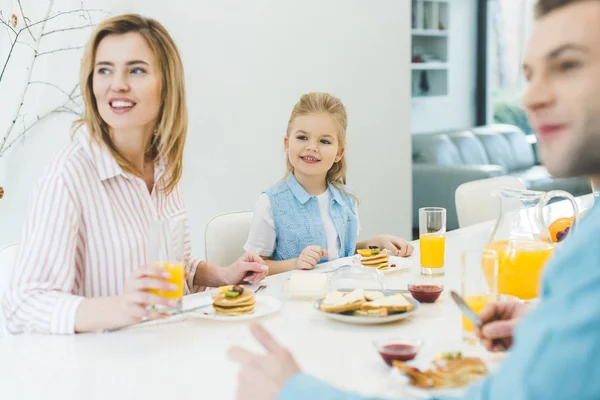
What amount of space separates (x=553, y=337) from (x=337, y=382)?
580 millimetres

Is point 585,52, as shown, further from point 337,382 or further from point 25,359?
point 25,359

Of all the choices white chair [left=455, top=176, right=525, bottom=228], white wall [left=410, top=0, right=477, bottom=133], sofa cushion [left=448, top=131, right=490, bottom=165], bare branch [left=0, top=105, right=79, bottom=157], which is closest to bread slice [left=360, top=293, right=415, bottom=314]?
white chair [left=455, top=176, right=525, bottom=228]

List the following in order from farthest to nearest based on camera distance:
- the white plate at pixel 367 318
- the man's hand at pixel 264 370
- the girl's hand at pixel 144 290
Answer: the white plate at pixel 367 318, the girl's hand at pixel 144 290, the man's hand at pixel 264 370

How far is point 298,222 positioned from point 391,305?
1.06 m

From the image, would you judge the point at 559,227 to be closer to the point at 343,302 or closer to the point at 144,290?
the point at 343,302

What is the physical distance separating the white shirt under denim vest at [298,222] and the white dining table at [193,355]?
80cm

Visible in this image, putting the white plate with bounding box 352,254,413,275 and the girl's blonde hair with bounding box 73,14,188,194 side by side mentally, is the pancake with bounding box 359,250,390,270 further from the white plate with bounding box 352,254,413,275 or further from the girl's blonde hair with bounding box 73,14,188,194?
the girl's blonde hair with bounding box 73,14,188,194

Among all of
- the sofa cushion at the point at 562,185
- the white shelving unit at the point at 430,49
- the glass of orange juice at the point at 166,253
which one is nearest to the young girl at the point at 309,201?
the glass of orange juice at the point at 166,253

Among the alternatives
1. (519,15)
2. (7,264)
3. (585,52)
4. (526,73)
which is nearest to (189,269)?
(7,264)

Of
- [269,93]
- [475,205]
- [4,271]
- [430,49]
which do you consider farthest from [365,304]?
[430,49]

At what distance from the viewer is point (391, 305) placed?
1.48m

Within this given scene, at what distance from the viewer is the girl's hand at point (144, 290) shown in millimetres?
1346

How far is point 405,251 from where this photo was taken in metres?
2.19

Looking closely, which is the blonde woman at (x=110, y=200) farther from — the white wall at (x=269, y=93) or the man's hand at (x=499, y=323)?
the white wall at (x=269, y=93)
